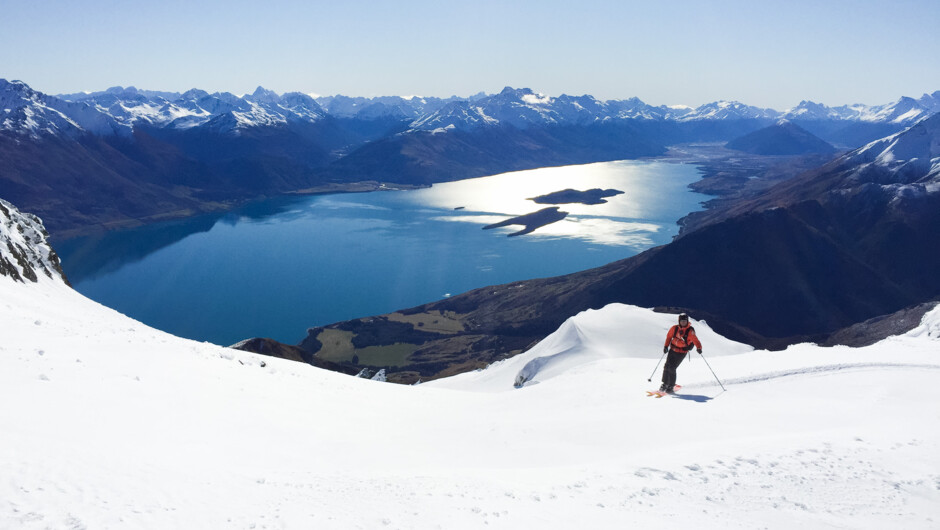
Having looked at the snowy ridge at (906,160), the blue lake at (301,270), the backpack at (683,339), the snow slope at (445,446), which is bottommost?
the blue lake at (301,270)

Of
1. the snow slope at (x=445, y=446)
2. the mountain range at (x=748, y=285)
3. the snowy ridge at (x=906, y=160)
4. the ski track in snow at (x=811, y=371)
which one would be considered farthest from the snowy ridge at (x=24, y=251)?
the snowy ridge at (x=906, y=160)

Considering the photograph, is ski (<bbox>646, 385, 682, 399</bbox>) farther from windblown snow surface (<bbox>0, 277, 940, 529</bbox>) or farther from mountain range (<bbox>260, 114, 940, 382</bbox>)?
mountain range (<bbox>260, 114, 940, 382</bbox>)

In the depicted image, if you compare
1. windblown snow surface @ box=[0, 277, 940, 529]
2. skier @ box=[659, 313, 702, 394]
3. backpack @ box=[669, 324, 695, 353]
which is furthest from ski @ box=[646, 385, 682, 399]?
backpack @ box=[669, 324, 695, 353]

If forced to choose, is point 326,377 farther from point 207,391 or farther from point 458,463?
point 458,463

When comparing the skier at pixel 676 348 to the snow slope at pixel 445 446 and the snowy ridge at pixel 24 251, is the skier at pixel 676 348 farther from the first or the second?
the snowy ridge at pixel 24 251

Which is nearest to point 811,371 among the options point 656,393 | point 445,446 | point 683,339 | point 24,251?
point 683,339

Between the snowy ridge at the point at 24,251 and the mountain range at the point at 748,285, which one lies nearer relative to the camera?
the snowy ridge at the point at 24,251
